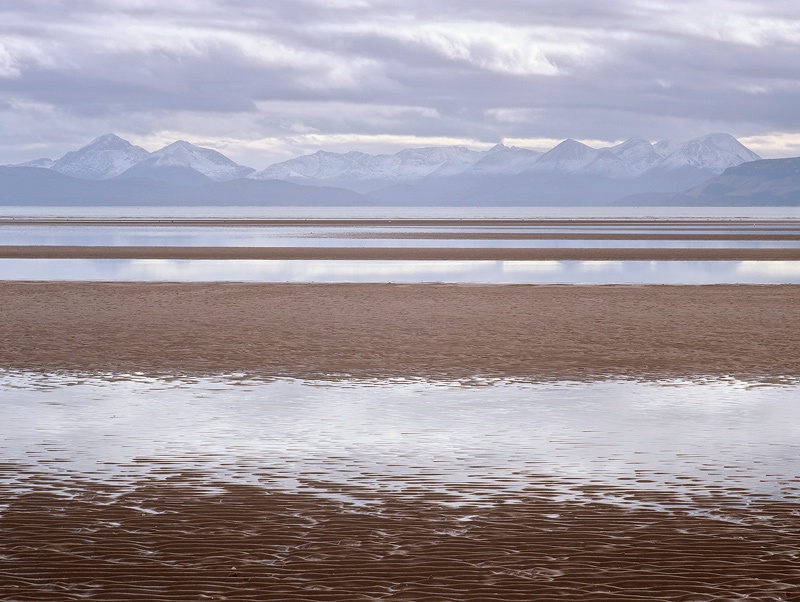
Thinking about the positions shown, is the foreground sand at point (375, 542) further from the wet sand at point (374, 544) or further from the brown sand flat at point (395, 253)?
the brown sand flat at point (395, 253)

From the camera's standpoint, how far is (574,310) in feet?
82.1

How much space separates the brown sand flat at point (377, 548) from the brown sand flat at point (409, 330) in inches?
286

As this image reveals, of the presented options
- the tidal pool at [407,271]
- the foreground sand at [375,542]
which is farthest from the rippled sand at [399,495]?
the tidal pool at [407,271]

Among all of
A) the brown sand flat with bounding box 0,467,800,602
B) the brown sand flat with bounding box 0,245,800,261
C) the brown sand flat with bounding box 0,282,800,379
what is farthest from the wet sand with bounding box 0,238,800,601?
the brown sand flat with bounding box 0,245,800,261

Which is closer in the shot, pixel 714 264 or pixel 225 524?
pixel 225 524

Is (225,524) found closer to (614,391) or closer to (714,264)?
(614,391)

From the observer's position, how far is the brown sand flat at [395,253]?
48500 millimetres

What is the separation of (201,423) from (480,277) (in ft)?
81.9

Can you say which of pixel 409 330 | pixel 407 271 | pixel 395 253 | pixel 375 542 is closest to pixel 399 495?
pixel 375 542

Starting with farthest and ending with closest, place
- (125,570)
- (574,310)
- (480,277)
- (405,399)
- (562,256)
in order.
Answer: (562,256), (480,277), (574,310), (405,399), (125,570)

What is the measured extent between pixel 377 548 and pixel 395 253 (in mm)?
45036

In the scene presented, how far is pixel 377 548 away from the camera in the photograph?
24.8 ft

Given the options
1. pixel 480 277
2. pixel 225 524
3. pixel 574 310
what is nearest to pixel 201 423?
pixel 225 524

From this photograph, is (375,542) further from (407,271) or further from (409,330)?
(407,271)
